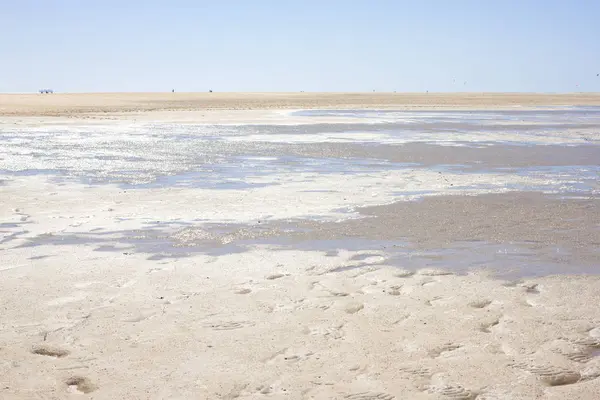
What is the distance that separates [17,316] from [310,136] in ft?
71.8

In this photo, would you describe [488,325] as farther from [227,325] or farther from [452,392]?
[227,325]

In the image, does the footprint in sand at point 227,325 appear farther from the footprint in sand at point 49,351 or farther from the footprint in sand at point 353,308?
the footprint in sand at point 49,351

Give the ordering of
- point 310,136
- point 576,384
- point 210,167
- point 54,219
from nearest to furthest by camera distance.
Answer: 1. point 576,384
2. point 54,219
3. point 210,167
4. point 310,136

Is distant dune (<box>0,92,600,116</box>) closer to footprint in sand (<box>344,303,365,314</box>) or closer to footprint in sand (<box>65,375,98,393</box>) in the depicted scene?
footprint in sand (<box>344,303,365,314</box>)

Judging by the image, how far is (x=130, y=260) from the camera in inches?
317

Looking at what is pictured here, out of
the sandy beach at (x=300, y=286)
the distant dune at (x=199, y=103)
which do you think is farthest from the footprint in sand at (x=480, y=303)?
the distant dune at (x=199, y=103)

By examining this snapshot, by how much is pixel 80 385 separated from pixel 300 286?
8.91ft

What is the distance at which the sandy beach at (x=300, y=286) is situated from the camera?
4.91 m

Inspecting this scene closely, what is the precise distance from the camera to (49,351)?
211 inches

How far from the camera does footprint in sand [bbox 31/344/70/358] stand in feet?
17.4

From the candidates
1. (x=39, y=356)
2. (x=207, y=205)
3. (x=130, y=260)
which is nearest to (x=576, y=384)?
(x=39, y=356)

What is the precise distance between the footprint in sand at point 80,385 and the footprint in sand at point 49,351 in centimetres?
47

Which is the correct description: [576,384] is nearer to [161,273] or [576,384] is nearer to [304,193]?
[161,273]

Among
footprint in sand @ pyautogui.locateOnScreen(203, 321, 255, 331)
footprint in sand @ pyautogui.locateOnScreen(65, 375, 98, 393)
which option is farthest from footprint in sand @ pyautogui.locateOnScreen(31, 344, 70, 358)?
footprint in sand @ pyautogui.locateOnScreen(203, 321, 255, 331)
